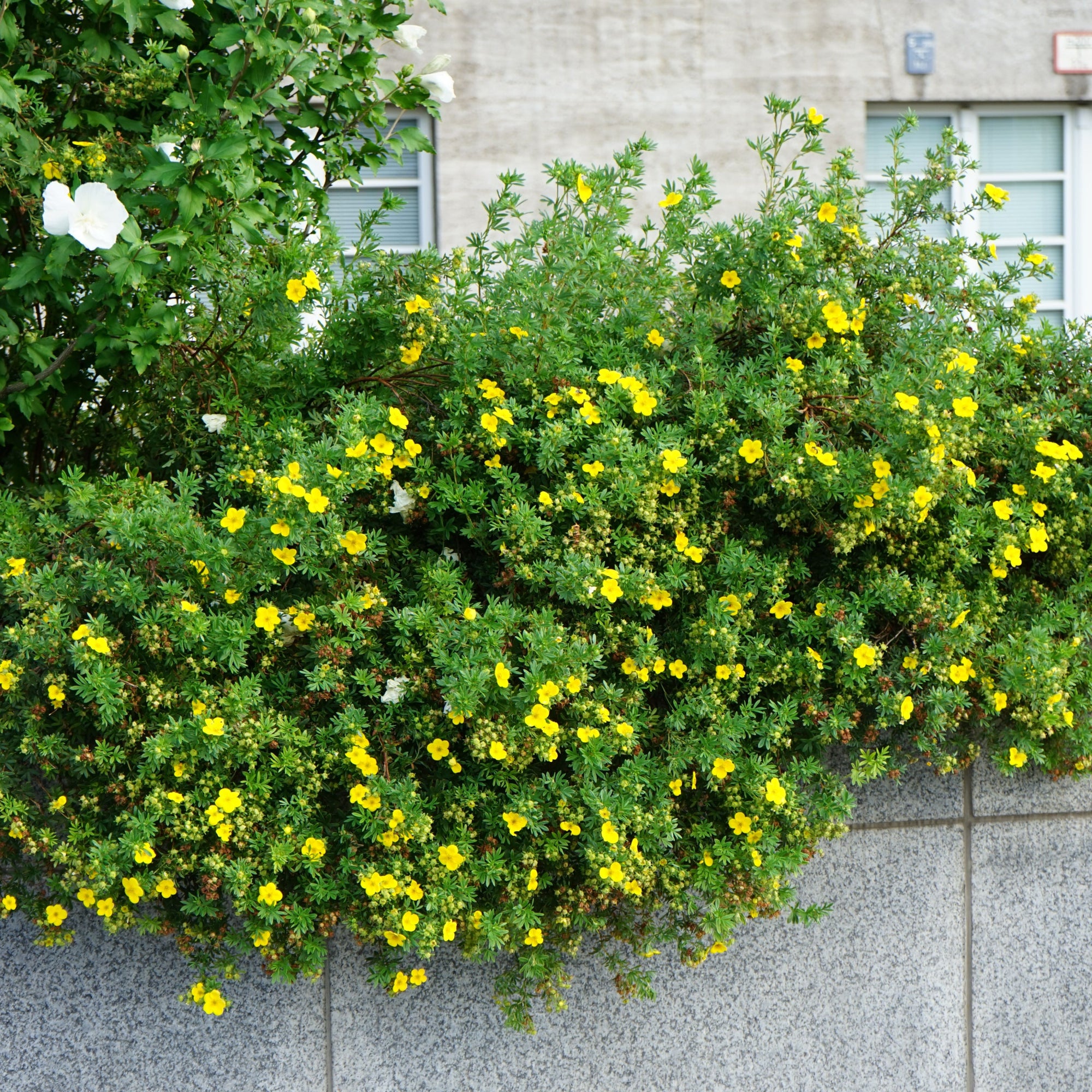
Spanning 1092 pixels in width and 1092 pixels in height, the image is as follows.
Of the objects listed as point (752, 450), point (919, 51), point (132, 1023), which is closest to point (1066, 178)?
point (919, 51)

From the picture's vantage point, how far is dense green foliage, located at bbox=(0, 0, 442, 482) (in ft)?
6.74

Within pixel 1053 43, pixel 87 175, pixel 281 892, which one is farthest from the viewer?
pixel 1053 43

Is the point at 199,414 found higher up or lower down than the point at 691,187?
lower down

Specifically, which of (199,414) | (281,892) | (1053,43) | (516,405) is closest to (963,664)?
(516,405)

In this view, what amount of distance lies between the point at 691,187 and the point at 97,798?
1707 millimetres

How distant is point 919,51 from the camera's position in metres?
7.04

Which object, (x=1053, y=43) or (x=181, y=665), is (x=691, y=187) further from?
(x=1053, y=43)

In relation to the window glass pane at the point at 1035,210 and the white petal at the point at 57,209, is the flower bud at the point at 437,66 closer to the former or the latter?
the white petal at the point at 57,209

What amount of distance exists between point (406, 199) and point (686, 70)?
190 centimetres

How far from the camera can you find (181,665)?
1970 mm

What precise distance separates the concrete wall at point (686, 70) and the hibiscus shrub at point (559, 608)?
461 centimetres

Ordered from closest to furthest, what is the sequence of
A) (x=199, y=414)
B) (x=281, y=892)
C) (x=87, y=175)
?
(x=281, y=892)
(x=87, y=175)
(x=199, y=414)

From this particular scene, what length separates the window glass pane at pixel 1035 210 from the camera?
24.7 ft

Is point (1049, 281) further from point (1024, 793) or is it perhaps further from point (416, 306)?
point (416, 306)
